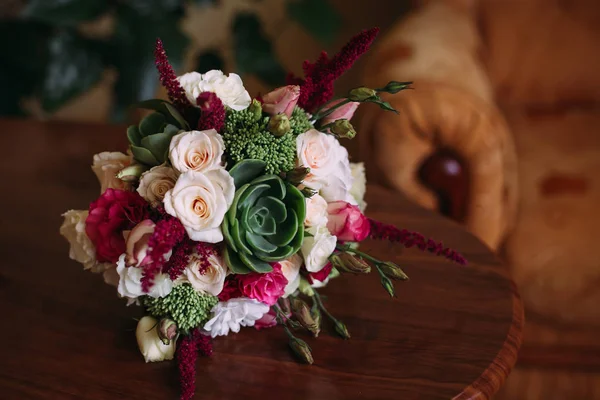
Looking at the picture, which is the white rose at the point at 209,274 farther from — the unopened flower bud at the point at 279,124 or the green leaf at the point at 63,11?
the green leaf at the point at 63,11

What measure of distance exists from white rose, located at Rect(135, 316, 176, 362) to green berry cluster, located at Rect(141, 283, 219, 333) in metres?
0.02

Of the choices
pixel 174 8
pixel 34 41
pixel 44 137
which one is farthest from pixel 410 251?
pixel 34 41

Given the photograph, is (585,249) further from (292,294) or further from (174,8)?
(174,8)

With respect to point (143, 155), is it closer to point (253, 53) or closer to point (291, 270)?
point (291, 270)

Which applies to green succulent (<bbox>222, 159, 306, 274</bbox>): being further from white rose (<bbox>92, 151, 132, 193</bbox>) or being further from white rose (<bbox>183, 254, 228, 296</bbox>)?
white rose (<bbox>92, 151, 132, 193</bbox>)

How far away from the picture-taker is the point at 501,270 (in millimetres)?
799

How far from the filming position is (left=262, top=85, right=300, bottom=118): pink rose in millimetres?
602

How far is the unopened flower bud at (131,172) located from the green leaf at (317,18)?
127 cm

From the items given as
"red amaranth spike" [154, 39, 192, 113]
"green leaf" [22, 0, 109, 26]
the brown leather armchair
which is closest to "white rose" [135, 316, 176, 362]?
"red amaranth spike" [154, 39, 192, 113]

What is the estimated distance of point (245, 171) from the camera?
Answer: 1.95 ft

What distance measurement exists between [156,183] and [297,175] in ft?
0.43

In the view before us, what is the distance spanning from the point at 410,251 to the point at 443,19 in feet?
2.82

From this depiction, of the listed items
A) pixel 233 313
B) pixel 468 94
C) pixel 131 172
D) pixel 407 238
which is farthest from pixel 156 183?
pixel 468 94

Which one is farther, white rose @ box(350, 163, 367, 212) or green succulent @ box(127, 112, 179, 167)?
white rose @ box(350, 163, 367, 212)
